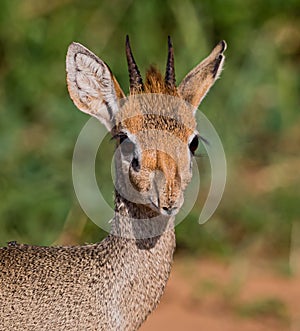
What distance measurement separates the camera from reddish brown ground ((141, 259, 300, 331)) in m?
4.48

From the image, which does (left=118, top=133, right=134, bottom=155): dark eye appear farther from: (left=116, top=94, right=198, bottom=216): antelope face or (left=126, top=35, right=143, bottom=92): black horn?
(left=126, top=35, right=143, bottom=92): black horn

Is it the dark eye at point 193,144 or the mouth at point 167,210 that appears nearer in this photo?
the mouth at point 167,210

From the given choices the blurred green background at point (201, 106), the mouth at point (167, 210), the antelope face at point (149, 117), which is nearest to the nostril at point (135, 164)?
the antelope face at point (149, 117)

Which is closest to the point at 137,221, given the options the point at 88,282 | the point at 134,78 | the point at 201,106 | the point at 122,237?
the point at 122,237

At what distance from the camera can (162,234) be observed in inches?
124

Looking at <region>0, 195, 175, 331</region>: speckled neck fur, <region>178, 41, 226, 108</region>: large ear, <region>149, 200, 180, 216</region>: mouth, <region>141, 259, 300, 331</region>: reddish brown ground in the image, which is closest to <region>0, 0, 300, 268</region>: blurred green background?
<region>141, 259, 300, 331</region>: reddish brown ground

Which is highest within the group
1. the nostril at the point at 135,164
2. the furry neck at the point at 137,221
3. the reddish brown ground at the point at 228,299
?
the reddish brown ground at the point at 228,299

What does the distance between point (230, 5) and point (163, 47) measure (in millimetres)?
388

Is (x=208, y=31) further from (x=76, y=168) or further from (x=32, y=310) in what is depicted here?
(x=32, y=310)

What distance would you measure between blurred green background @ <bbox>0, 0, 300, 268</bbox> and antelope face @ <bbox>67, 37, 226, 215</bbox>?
1510 mm

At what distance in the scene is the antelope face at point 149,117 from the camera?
2922 millimetres

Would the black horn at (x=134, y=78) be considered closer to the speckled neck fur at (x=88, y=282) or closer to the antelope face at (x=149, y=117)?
the antelope face at (x=149, y=117)

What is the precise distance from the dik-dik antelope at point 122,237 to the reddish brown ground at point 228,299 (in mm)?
1322

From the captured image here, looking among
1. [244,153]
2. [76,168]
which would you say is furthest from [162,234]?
[244,153]
